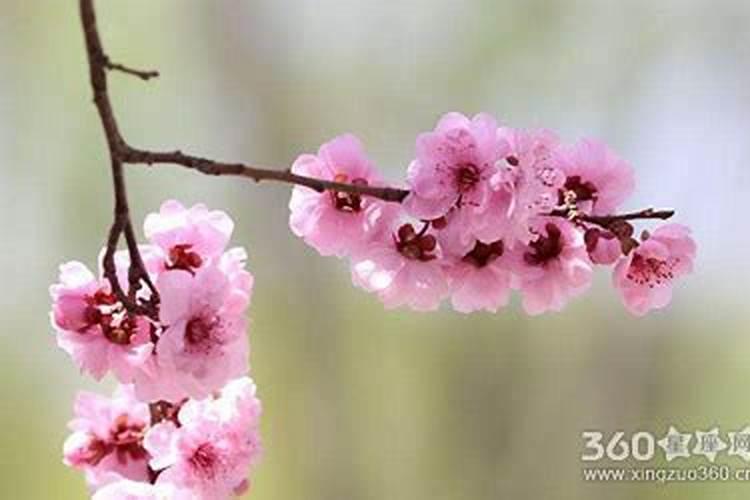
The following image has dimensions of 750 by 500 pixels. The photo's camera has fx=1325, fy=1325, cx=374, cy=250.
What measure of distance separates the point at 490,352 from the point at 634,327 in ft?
0.49

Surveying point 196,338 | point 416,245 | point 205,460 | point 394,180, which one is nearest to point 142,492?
point 205,460

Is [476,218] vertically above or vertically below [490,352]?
below


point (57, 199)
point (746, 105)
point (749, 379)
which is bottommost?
point (749, 379)

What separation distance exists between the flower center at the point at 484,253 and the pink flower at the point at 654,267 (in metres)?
0.09

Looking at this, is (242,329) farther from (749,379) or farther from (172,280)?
(749,379)

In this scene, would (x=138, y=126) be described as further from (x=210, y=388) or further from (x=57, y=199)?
(x=210, y=388)

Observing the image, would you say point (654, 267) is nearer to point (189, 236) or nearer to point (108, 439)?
point (189, 236)

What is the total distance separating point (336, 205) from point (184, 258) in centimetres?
11

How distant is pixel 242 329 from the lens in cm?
85

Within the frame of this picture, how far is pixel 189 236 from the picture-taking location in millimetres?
890

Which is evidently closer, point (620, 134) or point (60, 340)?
point (60, 340)

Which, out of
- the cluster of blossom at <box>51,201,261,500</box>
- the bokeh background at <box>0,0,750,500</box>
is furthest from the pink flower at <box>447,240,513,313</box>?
the bokeh background at <box>0,0,750,500</box>

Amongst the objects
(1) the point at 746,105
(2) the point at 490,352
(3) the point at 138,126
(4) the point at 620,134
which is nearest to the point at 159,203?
(3) the point at 138,126

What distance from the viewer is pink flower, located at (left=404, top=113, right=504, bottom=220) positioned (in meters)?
0.82
